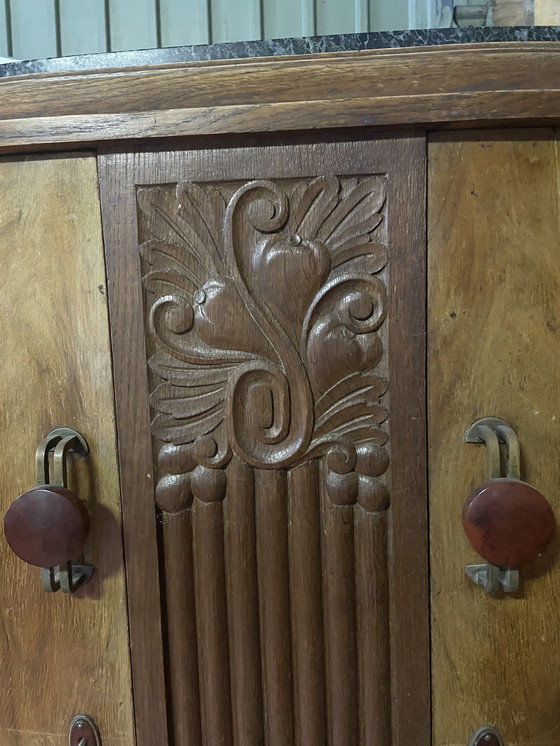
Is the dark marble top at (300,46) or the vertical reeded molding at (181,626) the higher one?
the dark marble top at (300,46)

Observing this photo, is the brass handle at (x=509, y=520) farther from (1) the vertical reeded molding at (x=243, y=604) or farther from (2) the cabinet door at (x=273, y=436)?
(1) the vertical reeded molding at (x=243, y=604)

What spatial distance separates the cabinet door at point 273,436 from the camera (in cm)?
44

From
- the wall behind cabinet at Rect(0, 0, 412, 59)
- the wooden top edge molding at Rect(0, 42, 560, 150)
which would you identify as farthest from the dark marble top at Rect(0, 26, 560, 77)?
the wall behind cabinet at Rect(0, 0, 412, 59)

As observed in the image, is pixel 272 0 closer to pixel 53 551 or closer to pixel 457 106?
pixel 457 106

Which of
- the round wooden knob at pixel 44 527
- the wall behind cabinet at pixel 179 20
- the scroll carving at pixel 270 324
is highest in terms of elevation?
the wall behind cabinet at pixel 179 20

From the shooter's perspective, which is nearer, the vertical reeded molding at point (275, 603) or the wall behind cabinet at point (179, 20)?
the vertical reeded molding at point (275, 603)

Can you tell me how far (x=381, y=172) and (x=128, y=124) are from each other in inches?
7.8

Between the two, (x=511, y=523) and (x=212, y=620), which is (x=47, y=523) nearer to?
(x=212, y=620)

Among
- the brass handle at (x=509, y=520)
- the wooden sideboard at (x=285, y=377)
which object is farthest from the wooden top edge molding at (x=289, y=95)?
the brass handle at (x=509, y=520)

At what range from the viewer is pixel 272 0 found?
888 mm

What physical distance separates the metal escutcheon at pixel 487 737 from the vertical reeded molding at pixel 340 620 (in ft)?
0.33

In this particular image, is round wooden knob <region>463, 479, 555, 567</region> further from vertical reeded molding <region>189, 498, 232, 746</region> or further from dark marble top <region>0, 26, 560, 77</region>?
dark marble top <region>0, 26, 560, 77</region>

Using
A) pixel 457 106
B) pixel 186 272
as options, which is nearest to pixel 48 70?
pixel 186 272

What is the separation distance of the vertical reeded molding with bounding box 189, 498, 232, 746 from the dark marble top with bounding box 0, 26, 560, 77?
0.36 meters
